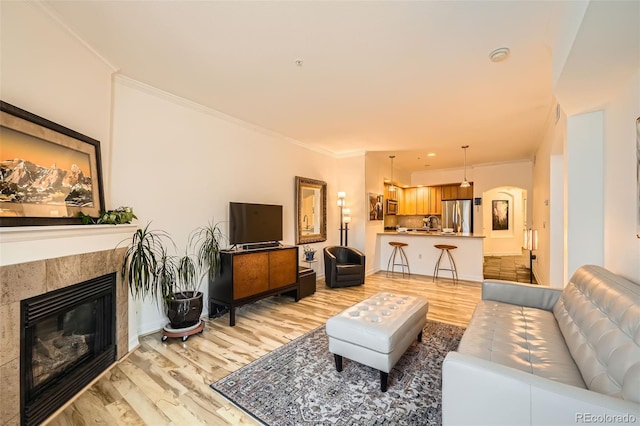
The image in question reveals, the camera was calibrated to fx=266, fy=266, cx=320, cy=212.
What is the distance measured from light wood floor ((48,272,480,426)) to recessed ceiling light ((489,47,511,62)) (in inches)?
112

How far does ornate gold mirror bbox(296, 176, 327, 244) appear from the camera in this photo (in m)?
5.02

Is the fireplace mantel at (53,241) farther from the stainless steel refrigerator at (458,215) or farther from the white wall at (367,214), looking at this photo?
the stainless steel refrigerator at (458,215)

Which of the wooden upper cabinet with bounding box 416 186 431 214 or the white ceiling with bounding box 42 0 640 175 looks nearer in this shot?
the white ceiling with bounding box 42 0 640 175

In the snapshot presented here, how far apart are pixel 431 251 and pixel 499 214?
4831 mm

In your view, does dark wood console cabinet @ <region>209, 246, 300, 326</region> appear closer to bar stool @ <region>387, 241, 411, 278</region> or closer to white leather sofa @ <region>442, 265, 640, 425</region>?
white leather sofa @ <region>442, 265, 640, 425</region>

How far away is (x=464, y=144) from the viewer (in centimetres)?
517

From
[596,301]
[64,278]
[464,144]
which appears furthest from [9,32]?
[464,144]

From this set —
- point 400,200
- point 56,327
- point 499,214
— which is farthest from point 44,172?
point 499,214

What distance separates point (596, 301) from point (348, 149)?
4633mm

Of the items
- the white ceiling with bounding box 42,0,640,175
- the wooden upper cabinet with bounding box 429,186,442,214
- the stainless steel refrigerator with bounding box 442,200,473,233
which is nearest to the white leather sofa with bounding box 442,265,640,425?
the white ceiling with bounding box 42,0,640,175

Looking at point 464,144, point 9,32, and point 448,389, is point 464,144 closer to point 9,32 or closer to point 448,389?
point 448,389

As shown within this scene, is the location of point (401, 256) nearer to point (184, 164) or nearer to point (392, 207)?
point (392, 207)

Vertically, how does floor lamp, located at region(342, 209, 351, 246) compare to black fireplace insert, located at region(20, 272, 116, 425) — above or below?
above

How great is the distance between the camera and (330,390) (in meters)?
1.96
